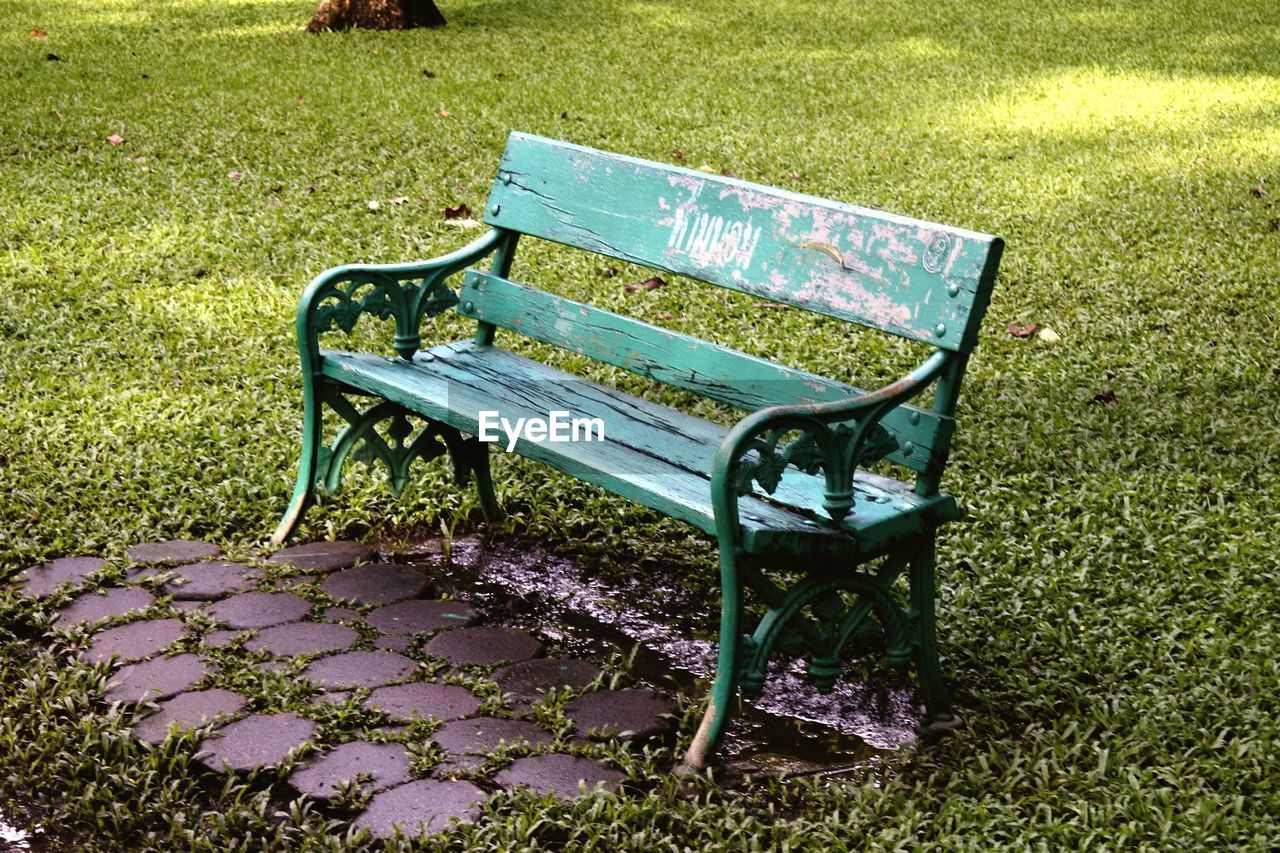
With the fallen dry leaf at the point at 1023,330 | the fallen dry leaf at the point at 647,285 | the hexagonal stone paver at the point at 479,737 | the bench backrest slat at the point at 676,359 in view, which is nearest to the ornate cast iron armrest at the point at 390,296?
the bench backrest slat at the point at 676,359

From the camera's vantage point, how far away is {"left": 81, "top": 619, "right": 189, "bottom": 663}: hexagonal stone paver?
3.44 m

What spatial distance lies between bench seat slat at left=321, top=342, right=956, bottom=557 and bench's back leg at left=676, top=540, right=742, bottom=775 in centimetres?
7

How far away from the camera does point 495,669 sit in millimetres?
3480

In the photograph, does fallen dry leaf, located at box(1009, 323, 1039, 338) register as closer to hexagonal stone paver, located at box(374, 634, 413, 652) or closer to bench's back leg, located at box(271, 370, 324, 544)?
bench's back leg, located at box(271, 370, 324, 544)

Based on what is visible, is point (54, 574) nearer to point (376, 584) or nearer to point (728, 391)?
point (376, 584)

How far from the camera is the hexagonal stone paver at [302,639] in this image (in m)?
3.50

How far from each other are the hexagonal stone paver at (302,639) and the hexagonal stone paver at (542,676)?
0.42m

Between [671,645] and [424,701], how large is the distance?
72cm

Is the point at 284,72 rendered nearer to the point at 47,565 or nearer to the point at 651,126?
the point at 651,126

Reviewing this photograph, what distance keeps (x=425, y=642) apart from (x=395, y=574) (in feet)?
1.41

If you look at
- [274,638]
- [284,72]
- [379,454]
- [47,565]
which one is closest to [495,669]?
[274,638]

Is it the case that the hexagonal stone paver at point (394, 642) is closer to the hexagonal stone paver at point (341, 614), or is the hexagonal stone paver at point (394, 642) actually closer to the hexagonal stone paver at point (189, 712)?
the hexagonal stone paver at point (341, 614)

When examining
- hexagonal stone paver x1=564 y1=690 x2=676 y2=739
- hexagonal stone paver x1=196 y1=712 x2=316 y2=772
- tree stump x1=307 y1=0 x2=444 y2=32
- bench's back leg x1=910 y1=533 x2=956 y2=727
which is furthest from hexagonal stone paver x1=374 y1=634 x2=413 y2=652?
→ tree stump x1=307 y1=0 x2=444 y2=32

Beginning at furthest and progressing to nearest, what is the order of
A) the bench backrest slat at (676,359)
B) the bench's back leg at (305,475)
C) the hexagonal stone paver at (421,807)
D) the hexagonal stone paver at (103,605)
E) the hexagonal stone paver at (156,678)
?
the bench's back leg at (305,475) < the hexagonal stone paver at (103,605) < the hexagonal stone paver at (156,678) < the bench backrest slat at (676,359) < the hexagonal stone paver at (421,807)
